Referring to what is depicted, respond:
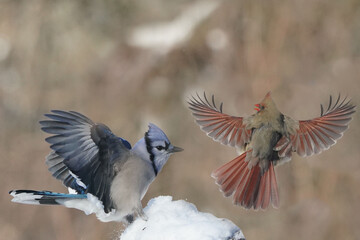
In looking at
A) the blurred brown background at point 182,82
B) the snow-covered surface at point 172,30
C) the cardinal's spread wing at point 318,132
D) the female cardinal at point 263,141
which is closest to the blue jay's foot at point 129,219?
the female cardinal at point 263,141

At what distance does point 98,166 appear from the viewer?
192 cm

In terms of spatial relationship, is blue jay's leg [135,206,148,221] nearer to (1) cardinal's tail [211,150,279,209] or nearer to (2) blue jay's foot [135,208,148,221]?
(2) blue jay's foot [135,208,148,221]

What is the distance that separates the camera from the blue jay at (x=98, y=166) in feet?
6.04

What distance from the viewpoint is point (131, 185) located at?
6.51 feet

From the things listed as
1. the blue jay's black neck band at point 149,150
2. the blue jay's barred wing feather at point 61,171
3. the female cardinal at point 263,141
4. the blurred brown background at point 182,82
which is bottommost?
the blue jay's barred wing feather at point 61,171

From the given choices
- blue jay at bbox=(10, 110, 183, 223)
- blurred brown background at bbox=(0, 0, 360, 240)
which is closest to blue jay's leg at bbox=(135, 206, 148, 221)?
blue jay at bbox=(10, 110, 183, 223)

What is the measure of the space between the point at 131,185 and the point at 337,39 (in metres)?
3.11

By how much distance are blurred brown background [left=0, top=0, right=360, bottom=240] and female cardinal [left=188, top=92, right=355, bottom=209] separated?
1.89m

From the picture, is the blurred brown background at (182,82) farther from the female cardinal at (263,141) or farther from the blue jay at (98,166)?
the blue jay at (98,166)

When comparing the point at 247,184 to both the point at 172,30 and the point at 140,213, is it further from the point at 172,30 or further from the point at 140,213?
the point at 172,30

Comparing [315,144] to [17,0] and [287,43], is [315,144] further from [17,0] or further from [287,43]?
[17,0]

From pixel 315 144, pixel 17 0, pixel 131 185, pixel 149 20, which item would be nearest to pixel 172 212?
pixel 131 185

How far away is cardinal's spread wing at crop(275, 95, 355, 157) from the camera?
2.10m

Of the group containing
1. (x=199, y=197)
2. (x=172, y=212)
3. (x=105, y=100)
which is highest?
(x=105, y=100)
